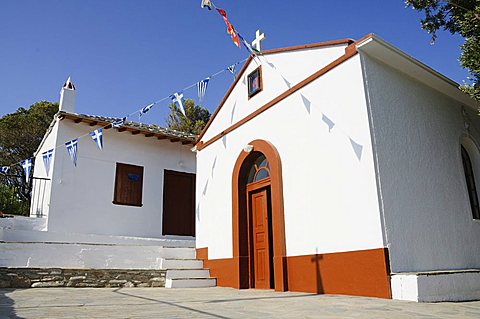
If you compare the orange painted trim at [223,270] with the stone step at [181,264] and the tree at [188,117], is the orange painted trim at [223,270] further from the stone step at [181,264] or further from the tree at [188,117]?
the tree at [188,117]

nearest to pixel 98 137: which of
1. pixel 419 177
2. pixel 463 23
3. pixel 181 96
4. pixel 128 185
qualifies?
pixel 128 185

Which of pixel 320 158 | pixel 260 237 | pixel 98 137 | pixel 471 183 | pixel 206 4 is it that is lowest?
pixel 260 237

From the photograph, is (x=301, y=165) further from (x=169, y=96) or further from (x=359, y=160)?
(x=169, y=96)

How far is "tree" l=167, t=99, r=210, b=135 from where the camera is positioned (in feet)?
71.7

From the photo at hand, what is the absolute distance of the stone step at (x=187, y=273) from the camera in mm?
7513

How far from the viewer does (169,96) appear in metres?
8.18

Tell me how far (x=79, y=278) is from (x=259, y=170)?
3.97 metres

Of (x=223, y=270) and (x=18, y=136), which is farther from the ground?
(x=18, y=136)

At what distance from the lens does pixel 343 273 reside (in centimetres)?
488

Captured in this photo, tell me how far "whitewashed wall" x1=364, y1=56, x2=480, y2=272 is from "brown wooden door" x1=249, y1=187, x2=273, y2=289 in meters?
2.59

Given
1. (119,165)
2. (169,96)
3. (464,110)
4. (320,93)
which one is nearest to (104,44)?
(169,96)

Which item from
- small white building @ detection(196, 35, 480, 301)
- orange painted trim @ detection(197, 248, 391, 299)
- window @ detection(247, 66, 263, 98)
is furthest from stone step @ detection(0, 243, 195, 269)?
window @ detection(247, 66, 263, 98)

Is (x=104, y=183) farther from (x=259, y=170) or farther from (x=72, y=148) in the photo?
(x=259, y=170)

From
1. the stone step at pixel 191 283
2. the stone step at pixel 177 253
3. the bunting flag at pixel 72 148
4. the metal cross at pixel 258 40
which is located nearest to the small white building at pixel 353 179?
the stone step at pixel 191 283
